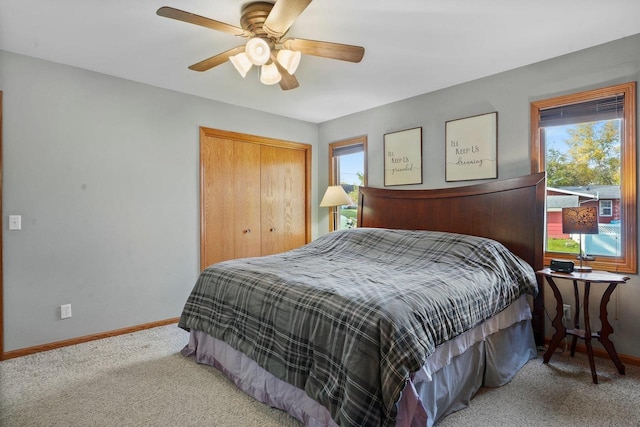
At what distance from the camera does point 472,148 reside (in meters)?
3.29

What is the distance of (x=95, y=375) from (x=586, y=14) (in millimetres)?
4053

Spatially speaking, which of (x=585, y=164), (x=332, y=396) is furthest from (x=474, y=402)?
(x=585, y=164)

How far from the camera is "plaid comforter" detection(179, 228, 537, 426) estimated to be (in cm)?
145

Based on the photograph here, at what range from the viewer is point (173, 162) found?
355 centimetres

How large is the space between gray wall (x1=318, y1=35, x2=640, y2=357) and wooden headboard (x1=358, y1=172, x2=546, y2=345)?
8.1 inches

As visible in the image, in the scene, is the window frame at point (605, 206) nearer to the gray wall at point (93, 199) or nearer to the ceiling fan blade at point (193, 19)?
Answer: the ceiling fan blade at point (193, 19)

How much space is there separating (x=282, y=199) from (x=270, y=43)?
8.28 ft

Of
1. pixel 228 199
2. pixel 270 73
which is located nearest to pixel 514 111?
pixel 270 73

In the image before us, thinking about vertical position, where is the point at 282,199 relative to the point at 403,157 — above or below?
below

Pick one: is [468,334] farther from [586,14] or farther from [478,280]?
[586,14]

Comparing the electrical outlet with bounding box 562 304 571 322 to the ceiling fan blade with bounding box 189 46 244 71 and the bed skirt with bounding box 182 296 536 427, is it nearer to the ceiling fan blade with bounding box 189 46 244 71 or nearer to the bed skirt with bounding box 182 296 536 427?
the bed skirt with bounding box 182 296 536 427

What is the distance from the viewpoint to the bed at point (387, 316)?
1.48 meters

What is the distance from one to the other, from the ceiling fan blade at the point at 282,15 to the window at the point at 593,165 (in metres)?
2.26

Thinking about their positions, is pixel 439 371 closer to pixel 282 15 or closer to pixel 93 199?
pixel 282 15
